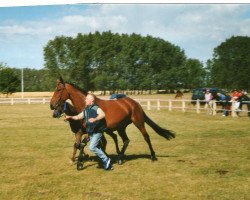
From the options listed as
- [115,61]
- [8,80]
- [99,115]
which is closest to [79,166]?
[99,115]

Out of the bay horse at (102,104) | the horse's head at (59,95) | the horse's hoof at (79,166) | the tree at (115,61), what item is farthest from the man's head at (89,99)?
the tree at (115,61)

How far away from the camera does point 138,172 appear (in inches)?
332

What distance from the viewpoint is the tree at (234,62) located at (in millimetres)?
40031

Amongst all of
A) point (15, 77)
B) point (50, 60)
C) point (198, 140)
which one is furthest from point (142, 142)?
point (15, 77)

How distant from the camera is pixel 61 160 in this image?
1005 cm

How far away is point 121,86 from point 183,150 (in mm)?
55584

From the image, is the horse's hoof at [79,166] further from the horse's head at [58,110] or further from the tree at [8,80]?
the tree at [8,80]

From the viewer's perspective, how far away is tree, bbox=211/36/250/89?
131ft

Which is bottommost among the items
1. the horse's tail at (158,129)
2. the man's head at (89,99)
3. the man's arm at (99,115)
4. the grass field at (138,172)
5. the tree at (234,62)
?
the grass field at (138,172)

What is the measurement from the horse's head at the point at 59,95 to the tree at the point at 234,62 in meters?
32.8

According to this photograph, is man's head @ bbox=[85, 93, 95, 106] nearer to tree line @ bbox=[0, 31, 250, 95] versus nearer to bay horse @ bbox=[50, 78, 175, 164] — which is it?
bay horse @ bbox=[50, 78, 175, 164]

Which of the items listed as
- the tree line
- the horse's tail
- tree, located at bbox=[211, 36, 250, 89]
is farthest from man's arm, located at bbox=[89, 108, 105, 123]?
the tree line

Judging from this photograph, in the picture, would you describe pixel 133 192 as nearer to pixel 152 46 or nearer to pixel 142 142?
pixel 142 142

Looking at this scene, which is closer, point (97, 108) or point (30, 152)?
point (97, 108)
